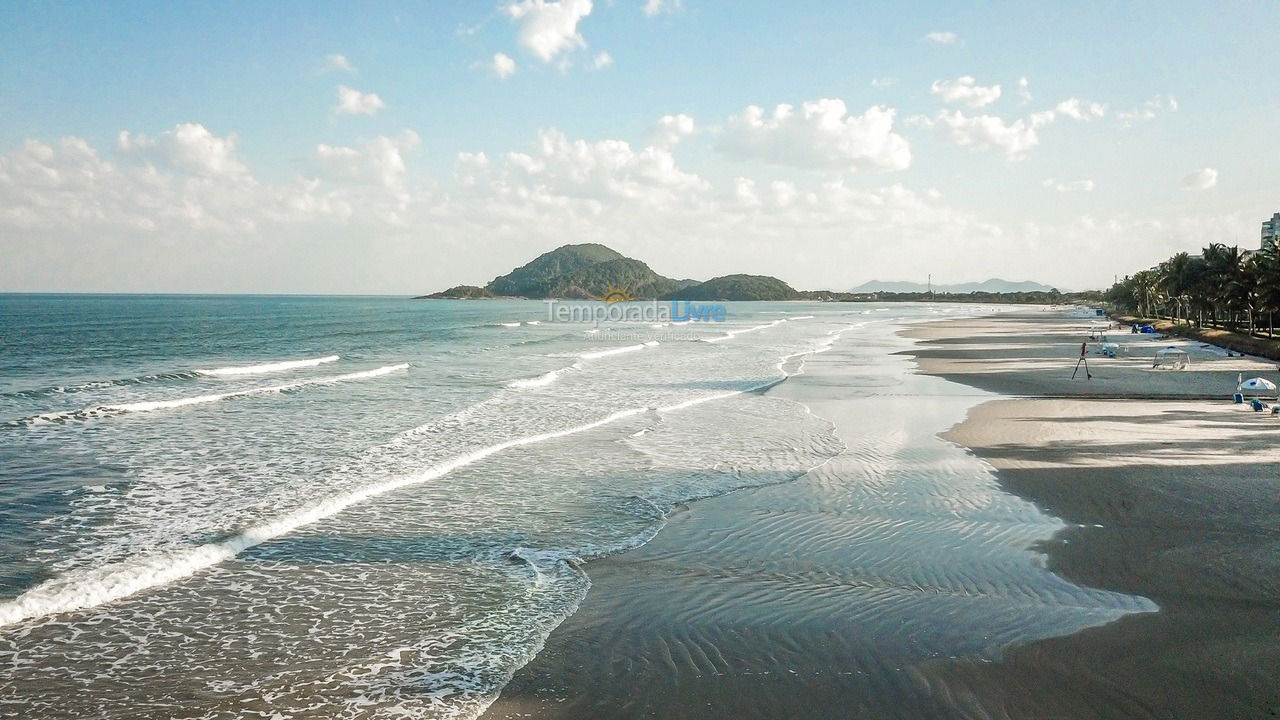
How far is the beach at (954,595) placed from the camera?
5.52 meters

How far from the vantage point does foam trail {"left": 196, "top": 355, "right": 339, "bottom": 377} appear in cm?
3011

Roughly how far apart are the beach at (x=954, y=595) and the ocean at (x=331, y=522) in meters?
0.40

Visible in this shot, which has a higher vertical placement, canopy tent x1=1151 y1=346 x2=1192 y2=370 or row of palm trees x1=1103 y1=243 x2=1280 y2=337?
row of palm trees x1=1103 y1=243 x2=1280 y2=337

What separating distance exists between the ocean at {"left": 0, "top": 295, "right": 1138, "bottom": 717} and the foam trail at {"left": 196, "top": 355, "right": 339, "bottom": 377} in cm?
438

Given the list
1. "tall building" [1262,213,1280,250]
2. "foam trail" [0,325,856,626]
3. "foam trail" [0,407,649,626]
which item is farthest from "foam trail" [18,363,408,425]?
"tall building" [1262,213,1280,250]

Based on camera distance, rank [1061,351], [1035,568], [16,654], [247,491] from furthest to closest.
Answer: [1061,351], [247,491], [1035,568], [16,654]

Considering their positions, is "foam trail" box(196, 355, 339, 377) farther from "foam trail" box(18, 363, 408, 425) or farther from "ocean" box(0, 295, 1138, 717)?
"foam trail" box(18, 363, 408, 425)

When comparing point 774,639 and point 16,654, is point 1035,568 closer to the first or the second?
point 774,639

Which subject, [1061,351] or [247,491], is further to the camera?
[1061,351]

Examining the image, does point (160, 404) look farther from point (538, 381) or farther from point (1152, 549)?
point (1152, 549)

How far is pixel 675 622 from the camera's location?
6867mm

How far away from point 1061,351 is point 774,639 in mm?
41748

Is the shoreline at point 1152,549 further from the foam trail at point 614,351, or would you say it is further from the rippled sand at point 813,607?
the foam trail at point 614,351

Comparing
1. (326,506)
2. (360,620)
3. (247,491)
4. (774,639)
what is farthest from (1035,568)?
(247,491)
